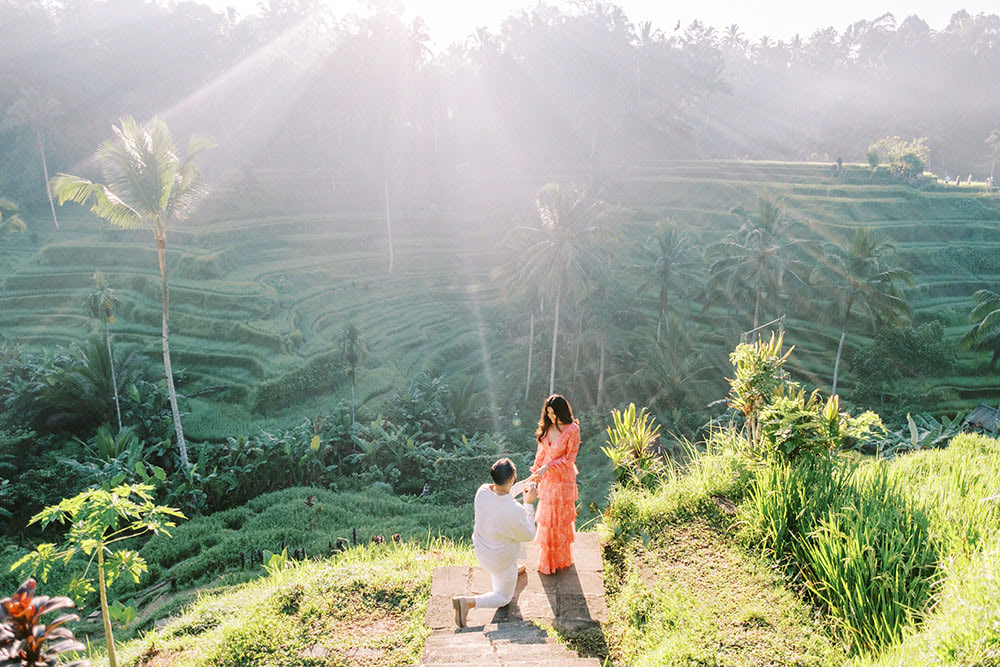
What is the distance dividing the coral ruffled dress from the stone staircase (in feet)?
0.52

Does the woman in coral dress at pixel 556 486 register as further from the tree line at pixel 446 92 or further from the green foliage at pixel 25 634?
the tree line at pixel 446 92

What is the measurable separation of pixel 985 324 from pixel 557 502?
21.3m

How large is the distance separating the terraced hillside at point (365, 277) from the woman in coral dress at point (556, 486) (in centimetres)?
1730

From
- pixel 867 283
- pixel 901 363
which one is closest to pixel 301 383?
pixel 867 283

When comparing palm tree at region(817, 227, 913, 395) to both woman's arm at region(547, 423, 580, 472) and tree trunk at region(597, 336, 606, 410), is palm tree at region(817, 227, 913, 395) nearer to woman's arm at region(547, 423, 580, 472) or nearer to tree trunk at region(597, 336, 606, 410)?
tree trunk at region(597, 336, 606, 410)

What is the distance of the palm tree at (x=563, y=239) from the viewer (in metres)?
20.5

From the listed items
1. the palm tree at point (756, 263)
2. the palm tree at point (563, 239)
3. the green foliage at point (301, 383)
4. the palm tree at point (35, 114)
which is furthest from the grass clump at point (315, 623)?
the palm tree at point (35, 114)

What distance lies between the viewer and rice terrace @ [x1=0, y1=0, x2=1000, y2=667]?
414 cm

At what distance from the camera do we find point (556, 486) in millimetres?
4691

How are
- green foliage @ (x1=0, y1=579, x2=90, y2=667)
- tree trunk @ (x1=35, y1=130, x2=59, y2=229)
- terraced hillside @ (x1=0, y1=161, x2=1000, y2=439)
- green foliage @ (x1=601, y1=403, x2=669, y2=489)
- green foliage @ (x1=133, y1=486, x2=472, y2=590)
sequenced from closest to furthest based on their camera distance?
green foliage @ (x1=0, y1=579, x2=90, y2=667) → green foliage @ (x1=601, y1=403, x2=669, y2=489) → green foliage @ (x1=133, y1=486, x2=472, y2=590) → terraced hillside @ (x1=0, y1=161, x2=1000, y2=439) → tree trunk @ (x1=35, y1=130, x2=59, y2=229)

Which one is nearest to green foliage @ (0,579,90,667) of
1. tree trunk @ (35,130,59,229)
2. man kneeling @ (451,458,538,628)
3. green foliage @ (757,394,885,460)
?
man kneeling @ (451,458,538,628)

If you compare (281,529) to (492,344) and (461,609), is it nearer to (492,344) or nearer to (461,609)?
(461,609)

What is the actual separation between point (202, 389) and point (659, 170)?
34.1 meters

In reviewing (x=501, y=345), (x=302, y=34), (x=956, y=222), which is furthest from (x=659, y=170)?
(x=302, y=34)
